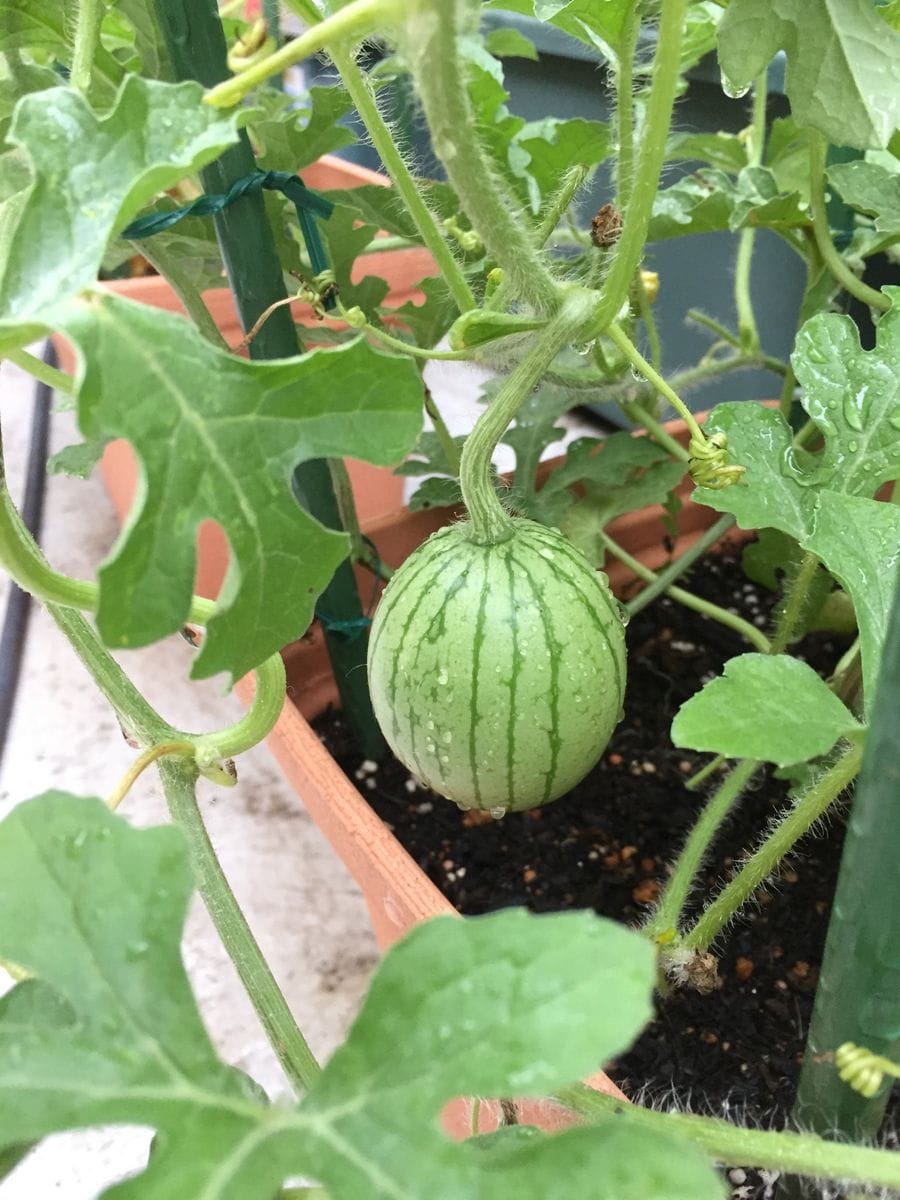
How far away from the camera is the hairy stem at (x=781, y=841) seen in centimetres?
57

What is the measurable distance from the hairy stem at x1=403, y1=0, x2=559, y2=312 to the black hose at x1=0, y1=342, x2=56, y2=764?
645mm

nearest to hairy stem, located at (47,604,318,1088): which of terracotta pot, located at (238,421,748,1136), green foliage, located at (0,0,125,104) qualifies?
terracotta pot, located at (238,421,748,1136)

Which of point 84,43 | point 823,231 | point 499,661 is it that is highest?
point 84,43

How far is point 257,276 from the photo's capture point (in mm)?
708

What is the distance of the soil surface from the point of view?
72cm

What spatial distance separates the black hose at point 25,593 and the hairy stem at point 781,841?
806 millimetres

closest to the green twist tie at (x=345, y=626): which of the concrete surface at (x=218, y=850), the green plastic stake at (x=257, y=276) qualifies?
the green plastic stake at (x=257, y=276)

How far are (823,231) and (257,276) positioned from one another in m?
0.48

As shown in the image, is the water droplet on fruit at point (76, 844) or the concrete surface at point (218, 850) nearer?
the water droplet on fruit at point (76, 844)

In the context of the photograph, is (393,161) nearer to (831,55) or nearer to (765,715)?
(831,55)

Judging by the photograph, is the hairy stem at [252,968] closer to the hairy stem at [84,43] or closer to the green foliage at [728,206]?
the hairy stem at [84,43]

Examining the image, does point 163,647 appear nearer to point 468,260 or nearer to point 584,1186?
point 468,260

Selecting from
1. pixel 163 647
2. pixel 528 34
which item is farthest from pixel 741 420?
pixel 528 34

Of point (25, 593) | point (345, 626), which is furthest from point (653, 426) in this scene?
point (25, 593)
